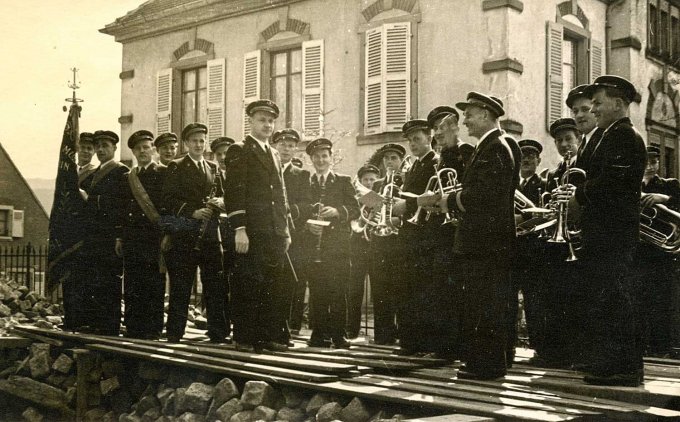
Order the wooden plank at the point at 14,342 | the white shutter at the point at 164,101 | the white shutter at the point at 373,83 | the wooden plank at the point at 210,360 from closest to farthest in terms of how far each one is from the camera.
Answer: the wooden plank at the point at 210,360, the wooden plank at the point at 14,342, the white shutter at the point at 373,83, the white shutter at the point at 164,101

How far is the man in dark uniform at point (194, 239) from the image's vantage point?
28.9ft

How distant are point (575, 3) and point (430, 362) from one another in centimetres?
977

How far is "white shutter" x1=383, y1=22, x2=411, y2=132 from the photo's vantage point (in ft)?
47.1

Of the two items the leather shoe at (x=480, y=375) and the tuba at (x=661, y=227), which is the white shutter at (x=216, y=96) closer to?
the tuba at (x=661, y=227)

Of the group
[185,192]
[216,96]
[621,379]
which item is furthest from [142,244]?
[216,96]

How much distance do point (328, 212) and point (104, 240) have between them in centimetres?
266

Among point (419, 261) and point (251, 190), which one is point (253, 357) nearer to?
point (251, 190)

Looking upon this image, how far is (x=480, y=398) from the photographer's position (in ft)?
17.5

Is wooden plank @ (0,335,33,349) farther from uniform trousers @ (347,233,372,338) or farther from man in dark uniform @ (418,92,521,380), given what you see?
man in dark uniform @ (418,92,521,380)

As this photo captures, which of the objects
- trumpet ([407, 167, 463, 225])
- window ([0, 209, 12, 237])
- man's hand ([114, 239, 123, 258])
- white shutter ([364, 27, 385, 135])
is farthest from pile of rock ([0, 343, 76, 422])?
window ([0, 209, 12, 237])

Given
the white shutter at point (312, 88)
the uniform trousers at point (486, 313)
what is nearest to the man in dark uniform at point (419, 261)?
the uniform trousers at point (486, 313)

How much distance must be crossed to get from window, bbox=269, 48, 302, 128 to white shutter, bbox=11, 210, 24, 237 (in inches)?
416

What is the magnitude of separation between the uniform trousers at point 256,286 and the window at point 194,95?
10.3m

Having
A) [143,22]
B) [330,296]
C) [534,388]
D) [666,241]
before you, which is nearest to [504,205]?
[534,388]
